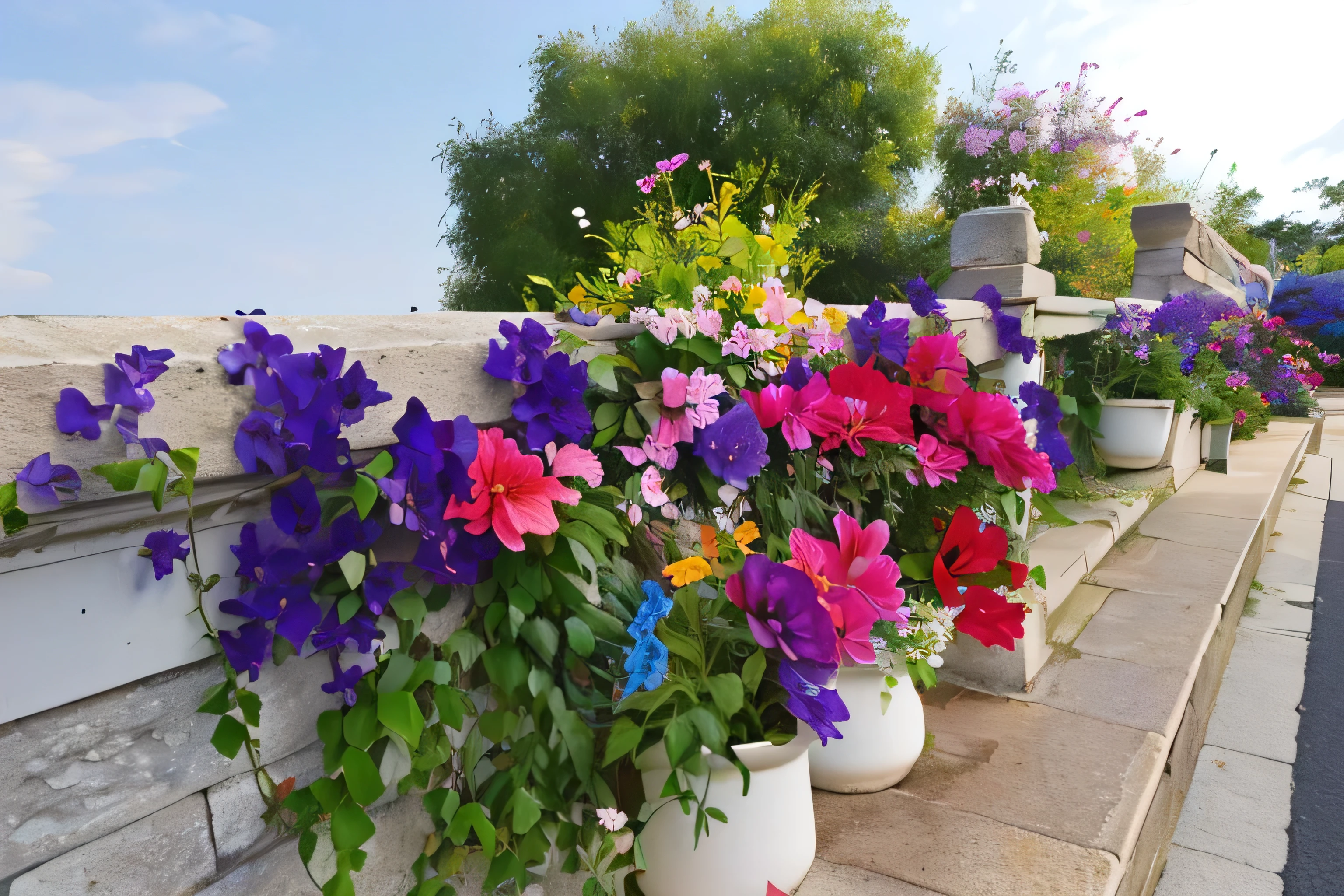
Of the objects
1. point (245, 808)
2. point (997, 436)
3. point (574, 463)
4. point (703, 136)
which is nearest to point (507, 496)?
point (574, 463)

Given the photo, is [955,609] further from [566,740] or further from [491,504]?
[491,504]

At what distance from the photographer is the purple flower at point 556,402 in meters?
0.97

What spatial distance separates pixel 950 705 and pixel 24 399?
5.96 ft

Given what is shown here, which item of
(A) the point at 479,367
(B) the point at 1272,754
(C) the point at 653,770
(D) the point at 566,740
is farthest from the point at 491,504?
(B) the point at 1272,754

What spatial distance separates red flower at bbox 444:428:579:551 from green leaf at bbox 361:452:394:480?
8 centimetres

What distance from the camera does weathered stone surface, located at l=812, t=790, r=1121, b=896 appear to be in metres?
1.16

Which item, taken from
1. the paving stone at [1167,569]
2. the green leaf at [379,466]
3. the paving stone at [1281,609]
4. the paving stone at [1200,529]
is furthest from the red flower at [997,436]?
the paving stone at [1281,609]

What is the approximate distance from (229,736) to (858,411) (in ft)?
3.14

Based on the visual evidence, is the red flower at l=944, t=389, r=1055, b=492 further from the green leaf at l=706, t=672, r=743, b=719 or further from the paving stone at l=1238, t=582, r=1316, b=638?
the paving stone at l=1238, t=582, r=1316, b=638

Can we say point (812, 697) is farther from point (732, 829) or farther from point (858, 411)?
point (858, 411)

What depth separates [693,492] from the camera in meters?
1.27

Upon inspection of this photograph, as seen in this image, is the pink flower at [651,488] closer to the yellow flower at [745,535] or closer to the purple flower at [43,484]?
the yellow flower at [745,535]

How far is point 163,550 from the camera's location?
0.72 m

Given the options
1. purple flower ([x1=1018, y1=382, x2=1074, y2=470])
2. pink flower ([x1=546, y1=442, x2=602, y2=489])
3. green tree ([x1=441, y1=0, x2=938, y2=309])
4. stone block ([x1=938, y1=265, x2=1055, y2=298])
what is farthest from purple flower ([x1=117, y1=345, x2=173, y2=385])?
green tree ([x1=441, y1=0, x2=938, y2=309])
